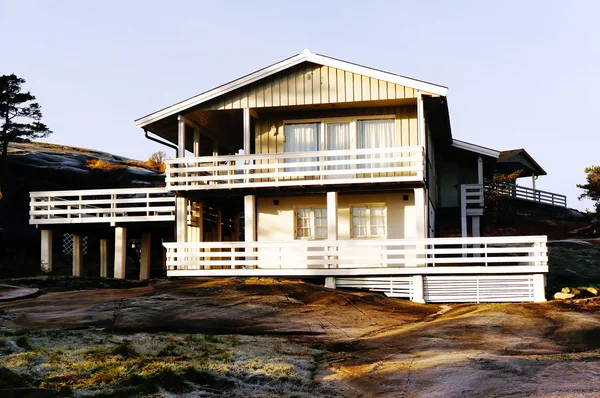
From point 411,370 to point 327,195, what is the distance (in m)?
13.7

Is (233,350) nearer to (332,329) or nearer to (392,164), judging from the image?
(332,329)

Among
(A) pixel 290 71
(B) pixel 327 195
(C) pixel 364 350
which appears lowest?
(C) pixel 364 350

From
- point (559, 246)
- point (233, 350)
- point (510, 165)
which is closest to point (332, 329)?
point (233, 350)

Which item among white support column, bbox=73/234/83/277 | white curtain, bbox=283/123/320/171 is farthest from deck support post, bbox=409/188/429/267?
white support column, bbox=73/234/83/277

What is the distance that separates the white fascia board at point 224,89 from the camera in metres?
25.9

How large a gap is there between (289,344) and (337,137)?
42.8 ft

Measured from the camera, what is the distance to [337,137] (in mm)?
26703

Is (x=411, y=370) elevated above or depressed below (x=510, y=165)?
below

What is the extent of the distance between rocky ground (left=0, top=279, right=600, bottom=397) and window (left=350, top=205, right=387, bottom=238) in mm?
3800

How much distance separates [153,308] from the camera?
18.9m

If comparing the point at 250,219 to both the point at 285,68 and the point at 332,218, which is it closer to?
the point at 332,218

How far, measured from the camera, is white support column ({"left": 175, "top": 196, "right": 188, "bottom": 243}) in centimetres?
2644

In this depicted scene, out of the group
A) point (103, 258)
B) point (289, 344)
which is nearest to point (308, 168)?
point (103, 258)

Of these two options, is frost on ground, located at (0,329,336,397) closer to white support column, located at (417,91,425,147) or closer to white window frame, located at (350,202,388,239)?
white window frame, located at (350,202,388,239)
